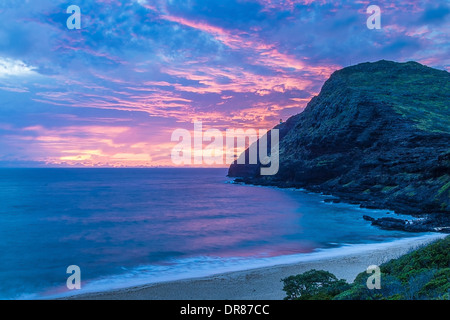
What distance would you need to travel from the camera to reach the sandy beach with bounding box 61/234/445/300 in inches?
593

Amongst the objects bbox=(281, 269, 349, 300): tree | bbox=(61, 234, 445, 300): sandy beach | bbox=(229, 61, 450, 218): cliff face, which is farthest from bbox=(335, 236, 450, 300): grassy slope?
bbox=(229, 61, 450, 218): cliff face

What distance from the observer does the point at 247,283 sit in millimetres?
16641

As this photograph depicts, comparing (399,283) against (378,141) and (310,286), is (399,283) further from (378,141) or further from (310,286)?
(378,141)

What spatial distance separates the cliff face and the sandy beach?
2433cm

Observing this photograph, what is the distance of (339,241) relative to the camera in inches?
1139

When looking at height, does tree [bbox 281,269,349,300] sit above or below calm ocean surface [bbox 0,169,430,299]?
above

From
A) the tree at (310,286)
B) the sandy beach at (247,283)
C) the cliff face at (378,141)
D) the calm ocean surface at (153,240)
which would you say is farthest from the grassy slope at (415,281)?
the cliff face at (378,141)

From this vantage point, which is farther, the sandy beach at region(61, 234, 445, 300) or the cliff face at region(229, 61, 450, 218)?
the cliff face at region(229, 61, 450, 218)

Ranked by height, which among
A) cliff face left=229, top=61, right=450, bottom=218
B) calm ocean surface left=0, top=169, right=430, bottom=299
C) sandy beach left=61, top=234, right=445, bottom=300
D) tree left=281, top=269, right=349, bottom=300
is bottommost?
calm ocean surface left=0, top=169, right=430, bottom=299

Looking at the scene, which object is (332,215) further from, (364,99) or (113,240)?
(364,99)

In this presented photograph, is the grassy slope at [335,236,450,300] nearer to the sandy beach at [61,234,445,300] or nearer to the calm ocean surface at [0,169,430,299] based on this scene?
the sandy beach at [61,234,445,300]

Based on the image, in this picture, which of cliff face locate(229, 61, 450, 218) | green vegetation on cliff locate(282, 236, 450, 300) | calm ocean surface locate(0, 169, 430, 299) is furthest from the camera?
cliff face locate(229, 61, 450, 218)

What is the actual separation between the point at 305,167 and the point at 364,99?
70.4 ft
